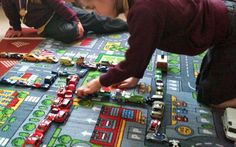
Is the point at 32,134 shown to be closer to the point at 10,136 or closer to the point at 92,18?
the point at 10,136

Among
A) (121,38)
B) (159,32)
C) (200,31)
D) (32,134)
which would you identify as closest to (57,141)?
(32,134)

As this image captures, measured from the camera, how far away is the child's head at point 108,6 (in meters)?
0.89

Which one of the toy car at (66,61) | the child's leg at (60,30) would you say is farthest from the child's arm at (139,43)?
the child's leg at (60,30)

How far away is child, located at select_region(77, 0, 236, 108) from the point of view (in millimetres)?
858

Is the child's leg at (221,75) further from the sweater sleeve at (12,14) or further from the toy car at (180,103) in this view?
the sweater sleeve at (12,14)

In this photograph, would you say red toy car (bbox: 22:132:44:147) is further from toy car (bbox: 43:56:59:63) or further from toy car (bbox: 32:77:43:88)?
toy car (bbox: 43:56:59:63)

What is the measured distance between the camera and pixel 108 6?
90 centimetres

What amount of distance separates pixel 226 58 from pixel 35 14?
3.24 feet

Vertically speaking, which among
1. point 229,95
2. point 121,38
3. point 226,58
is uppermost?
point 226,58

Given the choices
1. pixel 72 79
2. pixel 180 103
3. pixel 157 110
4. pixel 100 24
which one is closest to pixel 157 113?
pixel 157 110

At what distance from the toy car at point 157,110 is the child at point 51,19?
0.67m

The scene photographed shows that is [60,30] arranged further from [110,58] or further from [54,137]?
[54,137]

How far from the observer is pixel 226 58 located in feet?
3.22

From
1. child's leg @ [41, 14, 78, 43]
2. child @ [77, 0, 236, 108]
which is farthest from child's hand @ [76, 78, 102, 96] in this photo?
child's leg @ [41, 14, 78, 43]
